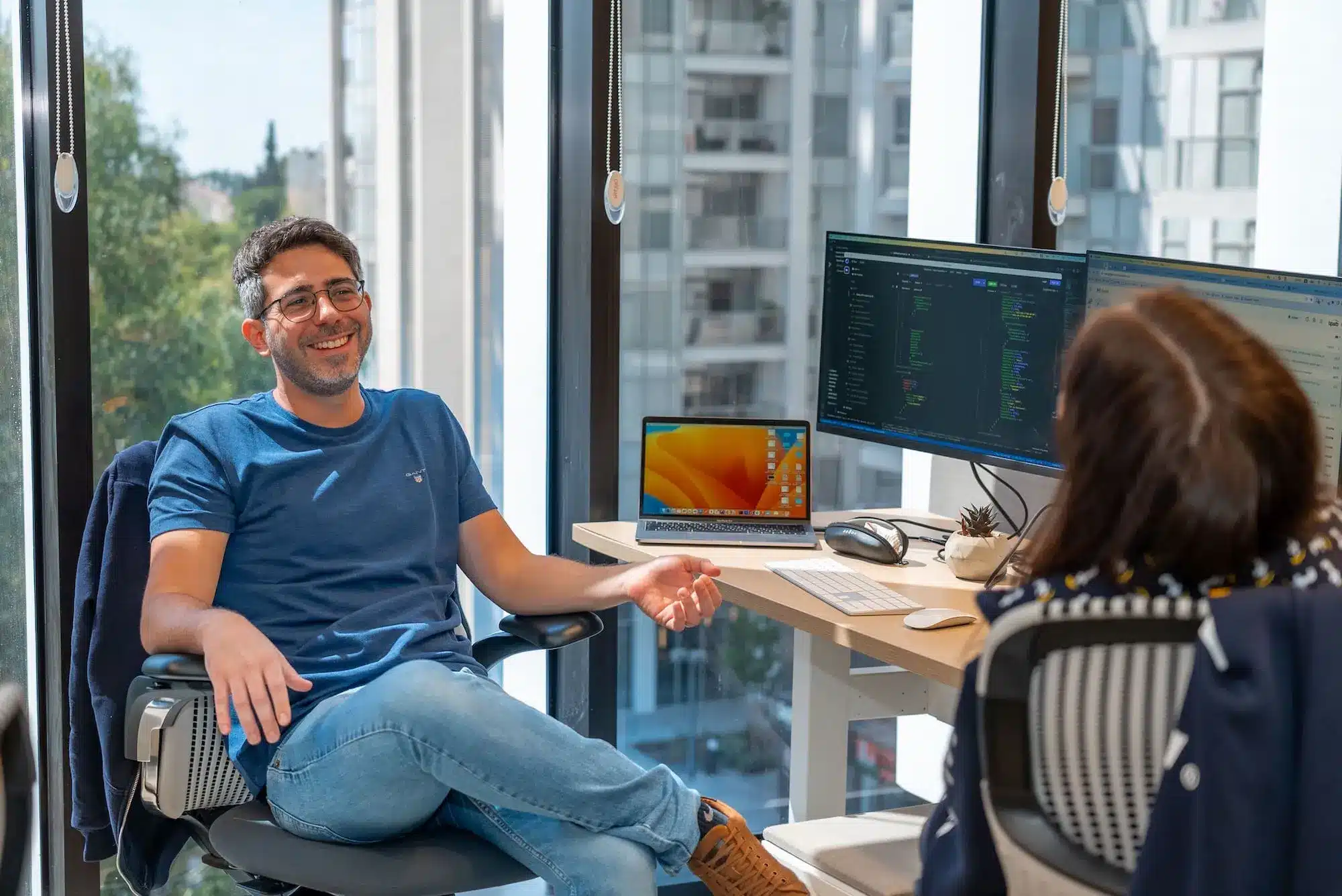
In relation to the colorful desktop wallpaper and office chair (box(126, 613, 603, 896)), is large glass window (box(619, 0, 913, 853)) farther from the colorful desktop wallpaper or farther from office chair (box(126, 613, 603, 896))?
office chair (box(126, 613, 603, 896))

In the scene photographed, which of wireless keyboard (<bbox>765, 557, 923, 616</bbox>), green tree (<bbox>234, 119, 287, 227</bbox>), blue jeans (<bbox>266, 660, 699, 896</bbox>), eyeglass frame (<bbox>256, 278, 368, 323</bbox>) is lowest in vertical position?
blue jeans (<bbox>266, 660, 699, 896</bbox>)

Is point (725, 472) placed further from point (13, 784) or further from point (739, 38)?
point (13, 784)

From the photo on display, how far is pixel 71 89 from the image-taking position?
2.29 meters

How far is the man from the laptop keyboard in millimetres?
276

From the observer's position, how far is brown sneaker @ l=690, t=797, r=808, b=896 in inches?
71.6

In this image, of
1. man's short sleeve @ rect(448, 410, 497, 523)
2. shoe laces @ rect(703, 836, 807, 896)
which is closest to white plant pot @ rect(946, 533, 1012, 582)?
shoe laces @ rect(703, 836, 807, 896)

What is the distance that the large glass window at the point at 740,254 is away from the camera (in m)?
2.73

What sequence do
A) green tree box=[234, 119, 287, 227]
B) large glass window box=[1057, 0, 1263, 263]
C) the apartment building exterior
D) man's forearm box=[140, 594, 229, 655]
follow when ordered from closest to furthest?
1. man's forearm box=[140, 594, 229, 655]
2. green tree box=[234, 119, 287, 227]
3. the apartment building exterior
4. large glass window box=[1057, 0, 1263, 263]

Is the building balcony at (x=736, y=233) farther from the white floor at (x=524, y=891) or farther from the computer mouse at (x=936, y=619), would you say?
the white floor at (x=524, y=891)

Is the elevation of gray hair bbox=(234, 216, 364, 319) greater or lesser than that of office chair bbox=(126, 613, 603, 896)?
greater

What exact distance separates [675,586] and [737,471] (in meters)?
0.44

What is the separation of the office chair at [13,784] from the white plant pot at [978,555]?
151cm

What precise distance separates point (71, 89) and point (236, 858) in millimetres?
1264

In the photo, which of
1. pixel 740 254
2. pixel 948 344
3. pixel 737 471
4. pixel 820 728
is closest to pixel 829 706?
pixel 820 728
